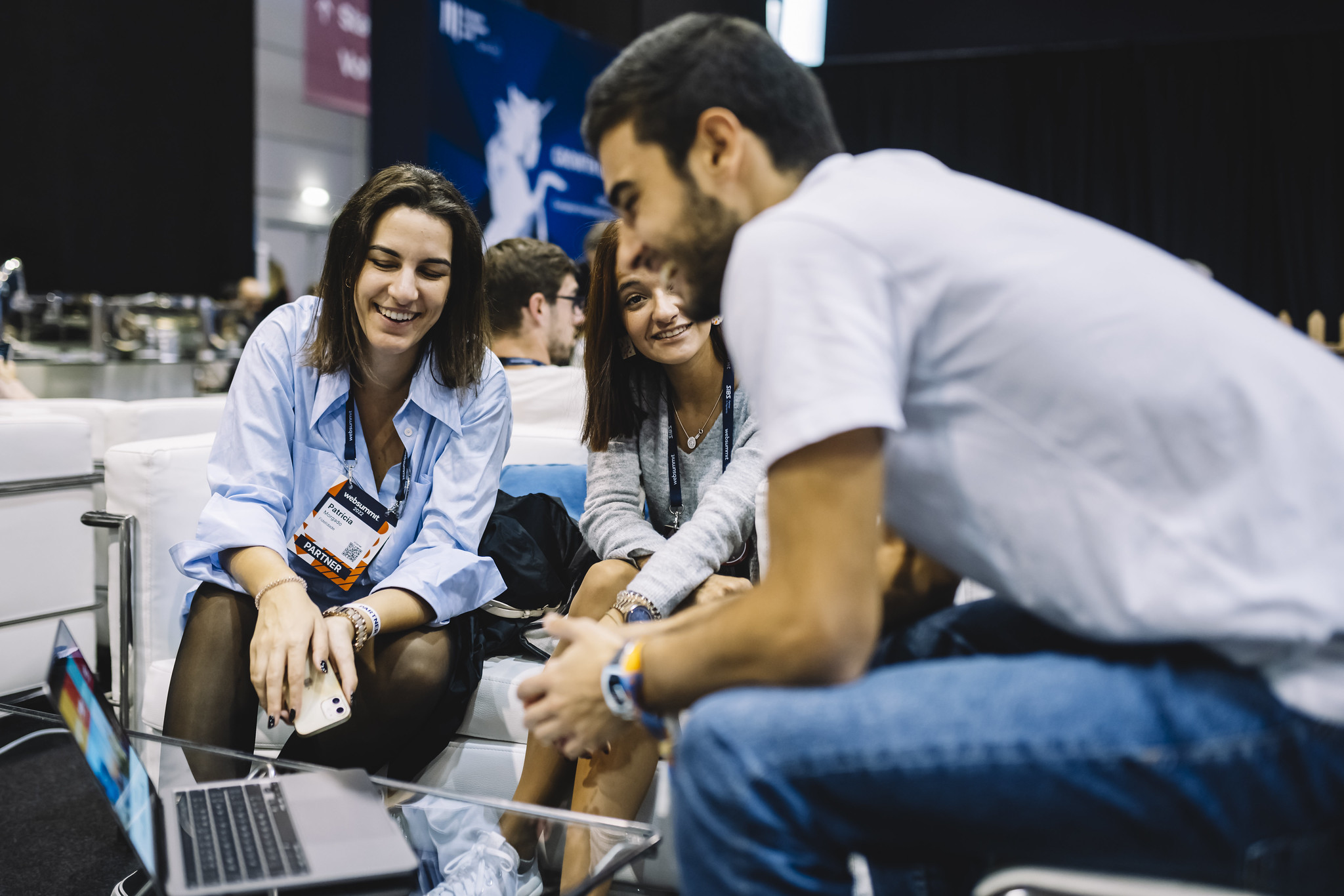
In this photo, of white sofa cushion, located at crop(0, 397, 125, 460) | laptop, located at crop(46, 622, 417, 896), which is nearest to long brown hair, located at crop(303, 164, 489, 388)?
laptop, located at crop(46, 622, 417, 896)

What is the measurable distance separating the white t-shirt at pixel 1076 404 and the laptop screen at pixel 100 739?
0.81m

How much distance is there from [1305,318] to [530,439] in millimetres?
6462

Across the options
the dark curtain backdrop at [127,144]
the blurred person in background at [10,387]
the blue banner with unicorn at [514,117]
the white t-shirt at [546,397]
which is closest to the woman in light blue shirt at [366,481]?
the white t-shirt at [546,397]

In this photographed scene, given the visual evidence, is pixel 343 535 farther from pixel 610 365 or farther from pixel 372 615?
pixel 610 365

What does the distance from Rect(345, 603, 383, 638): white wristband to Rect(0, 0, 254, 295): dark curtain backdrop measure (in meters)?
6.13

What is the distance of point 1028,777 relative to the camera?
2.55 ft

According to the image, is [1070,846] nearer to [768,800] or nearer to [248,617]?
[768,800]

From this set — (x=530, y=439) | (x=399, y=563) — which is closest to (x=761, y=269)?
(x=399, y=563)

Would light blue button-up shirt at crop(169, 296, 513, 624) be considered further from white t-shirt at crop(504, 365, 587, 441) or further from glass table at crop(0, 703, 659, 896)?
white t-shirt at crop(504, 365, 587, 441)

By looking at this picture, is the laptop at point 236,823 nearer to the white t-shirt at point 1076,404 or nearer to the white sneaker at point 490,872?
the white sneaker at point 490,872

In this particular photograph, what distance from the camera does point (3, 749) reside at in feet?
7.56

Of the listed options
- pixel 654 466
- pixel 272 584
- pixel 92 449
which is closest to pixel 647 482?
pixel 654 466

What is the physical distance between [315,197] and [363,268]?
27.9 feet

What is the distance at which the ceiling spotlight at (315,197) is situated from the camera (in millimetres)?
9320
